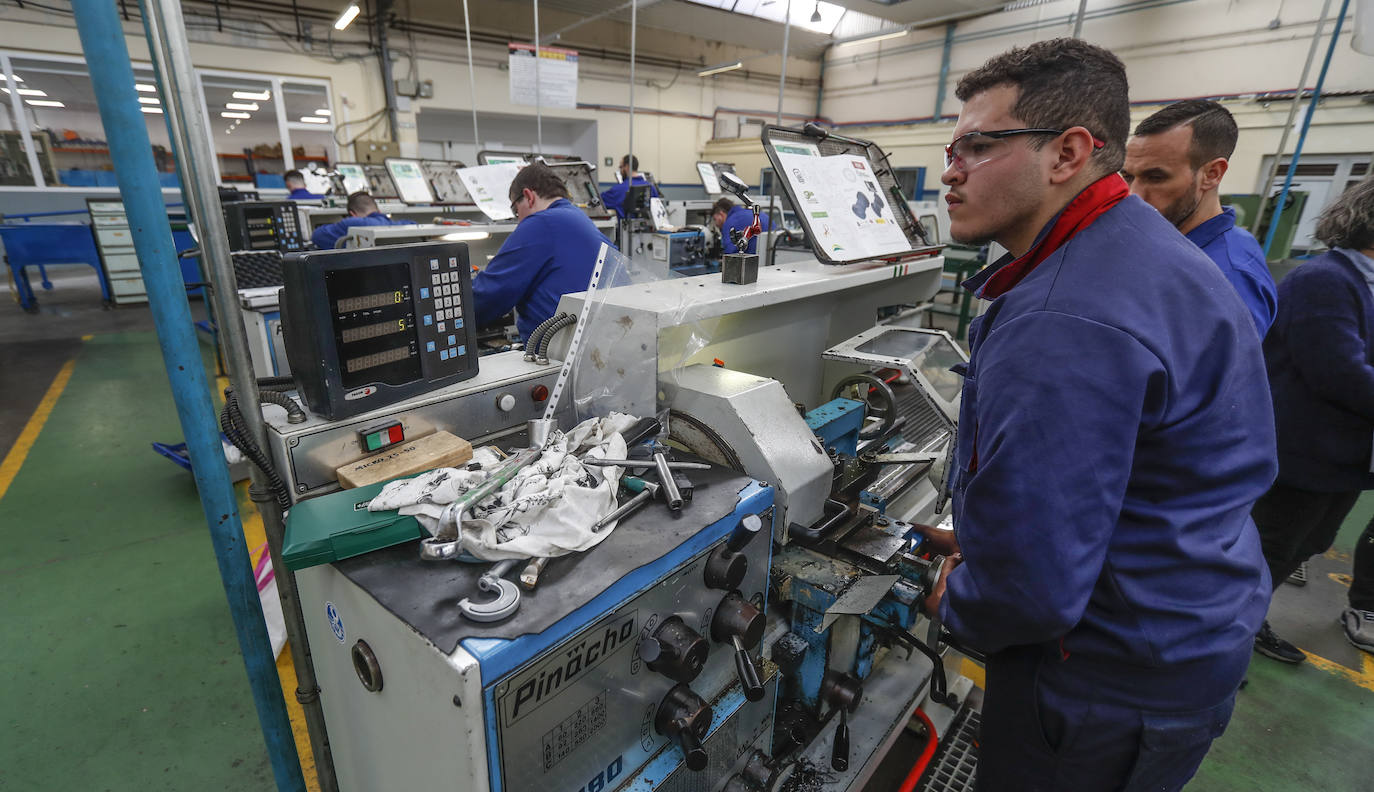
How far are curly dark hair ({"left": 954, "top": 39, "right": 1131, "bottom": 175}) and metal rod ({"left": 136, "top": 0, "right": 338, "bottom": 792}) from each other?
38.9 inches

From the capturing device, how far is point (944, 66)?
30.0ft

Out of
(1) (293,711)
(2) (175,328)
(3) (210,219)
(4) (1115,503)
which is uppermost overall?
(3) (210,219)

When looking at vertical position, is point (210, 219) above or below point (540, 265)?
above

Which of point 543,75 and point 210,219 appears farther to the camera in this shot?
point 543,75

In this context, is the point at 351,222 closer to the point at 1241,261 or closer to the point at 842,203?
the point at 842,203

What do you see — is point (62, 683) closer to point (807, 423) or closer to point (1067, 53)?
point (807, 423)

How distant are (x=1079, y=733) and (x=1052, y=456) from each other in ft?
1.38

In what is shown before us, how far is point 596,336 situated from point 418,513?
1.69 feet

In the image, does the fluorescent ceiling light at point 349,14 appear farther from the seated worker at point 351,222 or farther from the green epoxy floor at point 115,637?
the green epoxy floor at point 115,637

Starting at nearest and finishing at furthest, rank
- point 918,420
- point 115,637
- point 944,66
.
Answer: point 115,637
point 918,420
point 944,66

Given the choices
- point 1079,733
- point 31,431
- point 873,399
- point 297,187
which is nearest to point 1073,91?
point 1079,733

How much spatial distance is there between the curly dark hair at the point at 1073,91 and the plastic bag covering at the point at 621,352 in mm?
622

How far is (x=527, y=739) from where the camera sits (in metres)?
A: 0.73

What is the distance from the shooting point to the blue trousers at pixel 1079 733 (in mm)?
776
